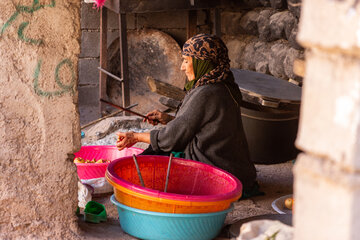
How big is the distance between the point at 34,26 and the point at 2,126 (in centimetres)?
54

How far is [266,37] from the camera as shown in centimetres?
595

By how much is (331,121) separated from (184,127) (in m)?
2.11

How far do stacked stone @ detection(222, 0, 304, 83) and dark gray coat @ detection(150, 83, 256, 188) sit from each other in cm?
151

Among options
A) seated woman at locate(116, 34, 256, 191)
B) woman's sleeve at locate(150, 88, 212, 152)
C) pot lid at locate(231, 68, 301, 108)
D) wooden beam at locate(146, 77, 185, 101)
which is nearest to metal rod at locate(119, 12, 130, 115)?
wooden beam at locate(146, 77, 185, 101)

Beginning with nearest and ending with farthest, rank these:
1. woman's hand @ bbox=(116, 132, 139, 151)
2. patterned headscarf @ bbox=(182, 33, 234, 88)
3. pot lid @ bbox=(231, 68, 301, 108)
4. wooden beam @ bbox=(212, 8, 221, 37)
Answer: woman's hand @ bbox=(116, 132, 139, 151), patterned headscarf @ bbox=(182, 33, 234, 88), pot lid @ bbox=(231, 68, 301, 108), wooden beam @ bbox=(212, 8, 221, 37)

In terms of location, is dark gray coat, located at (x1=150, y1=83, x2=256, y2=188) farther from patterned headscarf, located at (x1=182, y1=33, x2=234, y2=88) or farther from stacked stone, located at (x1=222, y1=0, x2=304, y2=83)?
stacked stone, located at (x1=222, y1=0, x2=304, y2=83)

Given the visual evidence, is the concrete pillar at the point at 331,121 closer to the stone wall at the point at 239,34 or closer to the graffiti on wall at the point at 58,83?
the graffiti on wall at the point at 58,83

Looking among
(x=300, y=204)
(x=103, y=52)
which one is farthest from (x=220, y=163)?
(x=103, y=52)

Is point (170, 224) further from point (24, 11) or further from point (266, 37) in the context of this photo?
point (266, 37)

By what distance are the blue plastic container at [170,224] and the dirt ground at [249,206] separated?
0.36ft

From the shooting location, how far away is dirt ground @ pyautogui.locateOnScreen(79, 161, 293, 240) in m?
3.29

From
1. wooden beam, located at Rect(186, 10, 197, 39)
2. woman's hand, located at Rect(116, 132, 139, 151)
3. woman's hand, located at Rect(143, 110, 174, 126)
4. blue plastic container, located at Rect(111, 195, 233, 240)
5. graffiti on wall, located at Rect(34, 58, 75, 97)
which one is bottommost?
blue plastic container, located at Rect(111, 195, 233, 240)

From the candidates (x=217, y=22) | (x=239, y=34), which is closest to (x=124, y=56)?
(x=217, y=22)

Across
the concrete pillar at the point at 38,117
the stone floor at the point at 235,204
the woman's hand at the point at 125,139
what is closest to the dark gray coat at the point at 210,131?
the woman's hand at the point at 125,139
